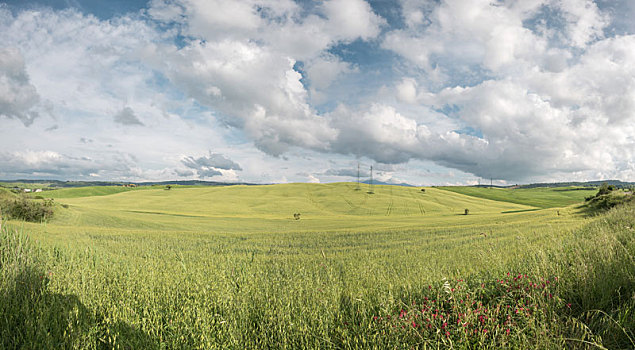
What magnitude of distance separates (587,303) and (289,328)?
15.7ft

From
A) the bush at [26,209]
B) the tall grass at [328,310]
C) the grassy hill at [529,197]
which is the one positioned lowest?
the grassy hill at [529,197]

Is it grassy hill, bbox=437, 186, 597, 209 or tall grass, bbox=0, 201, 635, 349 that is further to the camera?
grassy hill, bbox=437, 186, 597, 209

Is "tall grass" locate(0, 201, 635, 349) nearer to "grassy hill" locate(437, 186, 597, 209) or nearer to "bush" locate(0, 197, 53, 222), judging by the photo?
"bush" locate(0, 197, 53, 222)

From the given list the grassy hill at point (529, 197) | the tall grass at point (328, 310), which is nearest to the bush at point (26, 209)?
the tall grass at point (328, 310)

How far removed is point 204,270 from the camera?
7.21 metres

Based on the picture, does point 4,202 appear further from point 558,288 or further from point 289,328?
point 558,288

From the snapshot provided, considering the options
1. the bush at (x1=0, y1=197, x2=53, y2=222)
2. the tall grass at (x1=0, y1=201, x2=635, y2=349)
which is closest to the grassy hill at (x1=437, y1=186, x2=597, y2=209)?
the tall grass at (x1=0, y1=201, x2=635, y2=349)

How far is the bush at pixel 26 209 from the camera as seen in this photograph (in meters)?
23.5

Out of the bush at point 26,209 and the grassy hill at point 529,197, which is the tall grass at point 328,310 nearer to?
the bush at point 26,209

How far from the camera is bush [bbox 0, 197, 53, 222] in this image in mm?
23531

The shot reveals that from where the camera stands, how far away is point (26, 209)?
82.3 ft

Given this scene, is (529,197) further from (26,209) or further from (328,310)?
(26,209)

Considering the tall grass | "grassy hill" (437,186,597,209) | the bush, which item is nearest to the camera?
the tall grass

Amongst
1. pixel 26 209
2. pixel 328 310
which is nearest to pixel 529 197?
pixel 328 310
